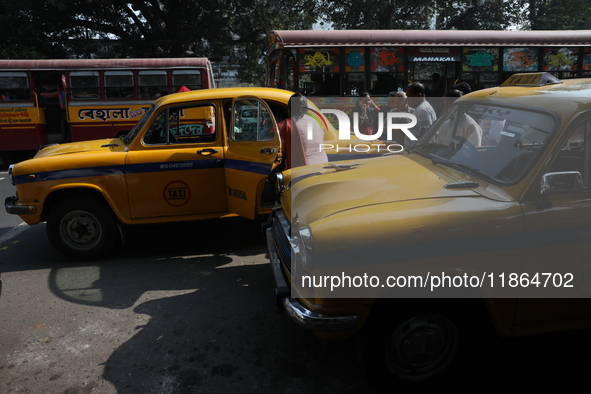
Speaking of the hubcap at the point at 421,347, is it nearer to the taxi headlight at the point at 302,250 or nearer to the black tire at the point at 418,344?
the black tire at the point at 418,344

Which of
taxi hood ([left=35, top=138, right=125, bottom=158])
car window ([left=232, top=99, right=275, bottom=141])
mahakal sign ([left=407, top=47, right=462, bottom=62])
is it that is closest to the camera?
car window ([left=232, top=99, right=275, bottom=141])

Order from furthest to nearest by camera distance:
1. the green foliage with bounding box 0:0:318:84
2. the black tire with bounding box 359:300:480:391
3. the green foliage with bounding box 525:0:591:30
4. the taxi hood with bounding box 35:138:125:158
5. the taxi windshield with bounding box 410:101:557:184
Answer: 1. the green foliage with bounding box 525:0:591:30
2. the green foliage with bounding box 0:0:318:84
3. the taxi hood with bounding box 35:138:125:158
4. the taxi windshield with bounding box 410:101:557:184
5. the black tire with bounding box 359:300:480:391

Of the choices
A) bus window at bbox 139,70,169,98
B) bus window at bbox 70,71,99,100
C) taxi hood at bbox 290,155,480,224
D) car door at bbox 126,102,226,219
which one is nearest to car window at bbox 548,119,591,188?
taxi hood at bbox 290,155,480,224

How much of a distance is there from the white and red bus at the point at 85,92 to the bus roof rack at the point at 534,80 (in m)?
10.9

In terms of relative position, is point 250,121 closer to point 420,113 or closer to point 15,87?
point 420,113

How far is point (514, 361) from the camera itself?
3.50 metres

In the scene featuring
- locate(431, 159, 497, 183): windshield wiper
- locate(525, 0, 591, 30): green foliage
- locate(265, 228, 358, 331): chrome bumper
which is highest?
locate(525, 0, 591, 30): green foliage

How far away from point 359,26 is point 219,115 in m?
21.3

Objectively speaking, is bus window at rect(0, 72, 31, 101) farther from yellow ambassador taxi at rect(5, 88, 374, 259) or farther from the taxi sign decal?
the taxi sign decal

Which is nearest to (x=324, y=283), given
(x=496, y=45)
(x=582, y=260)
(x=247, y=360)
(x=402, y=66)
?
(x=247, y=360)

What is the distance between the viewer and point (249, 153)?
5402 millimetres

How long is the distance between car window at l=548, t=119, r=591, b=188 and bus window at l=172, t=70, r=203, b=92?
12.0m

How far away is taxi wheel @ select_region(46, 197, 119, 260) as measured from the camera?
5441 mm

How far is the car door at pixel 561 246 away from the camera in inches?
110
